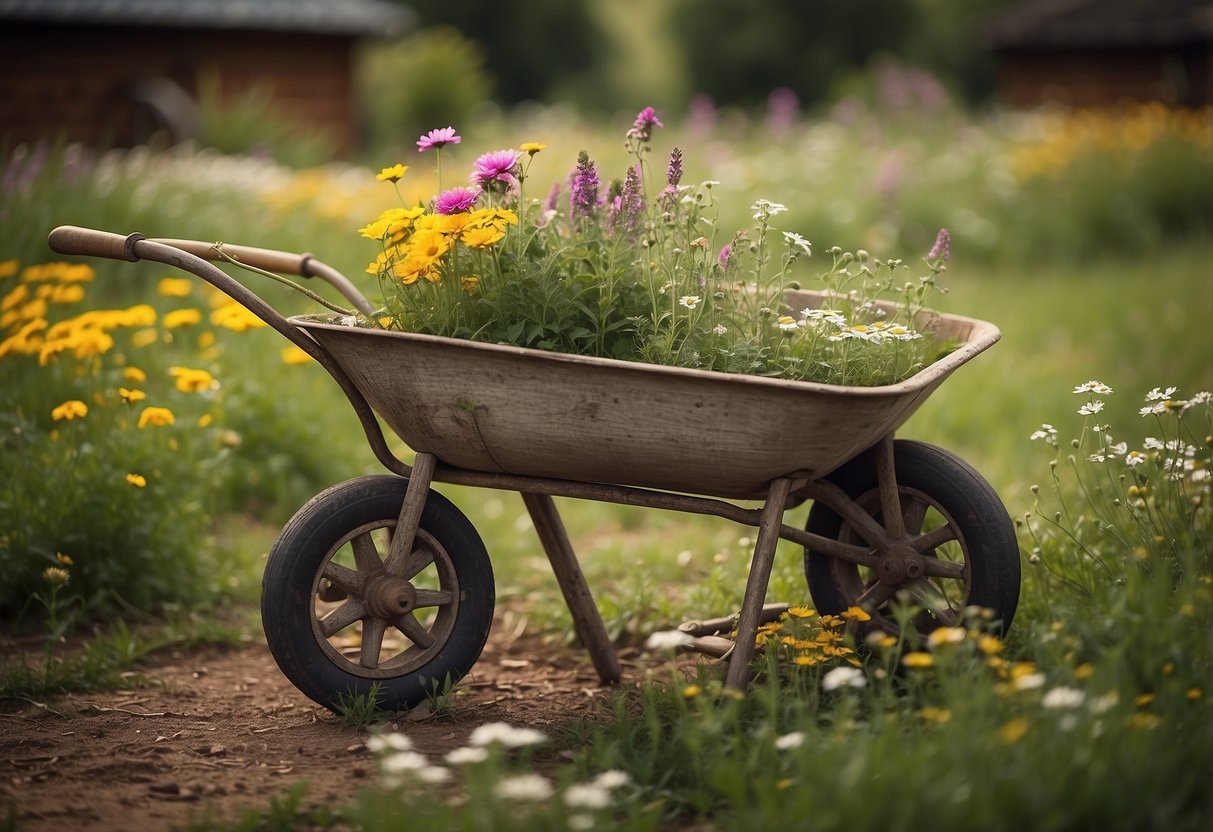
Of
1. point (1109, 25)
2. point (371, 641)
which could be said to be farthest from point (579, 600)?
point (1109, 25)

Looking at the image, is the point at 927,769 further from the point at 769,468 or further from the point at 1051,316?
the point at 1051,316

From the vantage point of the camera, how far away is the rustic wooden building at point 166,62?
1080cm

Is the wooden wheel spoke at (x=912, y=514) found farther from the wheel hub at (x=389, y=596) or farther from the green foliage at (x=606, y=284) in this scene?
the wheel hub at (x=389, y=596)

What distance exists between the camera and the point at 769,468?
2412 mm

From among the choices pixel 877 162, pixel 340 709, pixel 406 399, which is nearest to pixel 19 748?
pixel 340 709

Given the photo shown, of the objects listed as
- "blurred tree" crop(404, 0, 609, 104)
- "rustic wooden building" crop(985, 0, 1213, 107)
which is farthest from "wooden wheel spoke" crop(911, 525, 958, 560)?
"blurred tree" crop(404, 0, 609, 104)

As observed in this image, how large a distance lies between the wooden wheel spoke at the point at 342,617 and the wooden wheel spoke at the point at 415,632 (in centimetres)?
9

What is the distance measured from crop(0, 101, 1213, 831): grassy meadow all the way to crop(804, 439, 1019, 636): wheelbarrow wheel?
0.33 feet

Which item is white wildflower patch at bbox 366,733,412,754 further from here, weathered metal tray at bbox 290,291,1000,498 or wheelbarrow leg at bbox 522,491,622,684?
wheelbarrow leg at bbox 522,491,622,684

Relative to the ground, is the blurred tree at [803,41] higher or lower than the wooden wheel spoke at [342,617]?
higher

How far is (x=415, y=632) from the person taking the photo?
2660mm

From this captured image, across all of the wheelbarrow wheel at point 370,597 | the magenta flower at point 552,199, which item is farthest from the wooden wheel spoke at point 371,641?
the magenta flower at point 552,199

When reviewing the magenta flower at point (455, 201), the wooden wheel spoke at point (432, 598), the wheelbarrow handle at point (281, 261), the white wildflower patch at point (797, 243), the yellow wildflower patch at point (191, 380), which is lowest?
the wooden wheel spoke at point (432, 598)

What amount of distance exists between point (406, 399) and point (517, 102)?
28.4 meters
